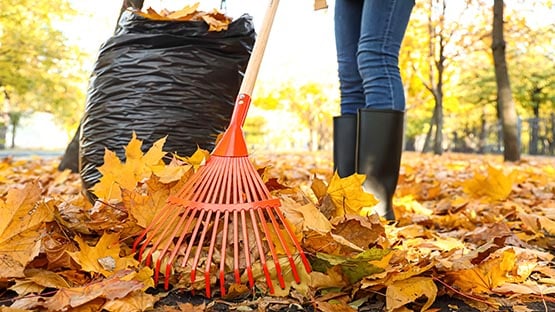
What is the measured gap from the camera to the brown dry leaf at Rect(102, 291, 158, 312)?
756 millimetres

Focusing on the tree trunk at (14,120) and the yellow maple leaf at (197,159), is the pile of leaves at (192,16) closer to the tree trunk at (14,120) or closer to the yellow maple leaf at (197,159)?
the yellow maple leaf at (197,159)

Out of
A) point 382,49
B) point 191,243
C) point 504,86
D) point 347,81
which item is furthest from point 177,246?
point 504,86

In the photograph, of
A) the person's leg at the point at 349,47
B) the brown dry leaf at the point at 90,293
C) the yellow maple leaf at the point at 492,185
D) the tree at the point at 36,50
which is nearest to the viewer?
the brown dry leaf at the point at 90,293

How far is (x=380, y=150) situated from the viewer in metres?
1.60

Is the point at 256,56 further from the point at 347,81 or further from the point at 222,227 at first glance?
the point at 347,81

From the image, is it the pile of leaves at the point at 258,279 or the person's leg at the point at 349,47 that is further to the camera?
the person's leg at the point at 349,47

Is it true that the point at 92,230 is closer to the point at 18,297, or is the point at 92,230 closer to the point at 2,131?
the point at 18,297

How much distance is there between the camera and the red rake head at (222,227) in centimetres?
88

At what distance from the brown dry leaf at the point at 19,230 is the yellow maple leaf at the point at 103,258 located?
8cm

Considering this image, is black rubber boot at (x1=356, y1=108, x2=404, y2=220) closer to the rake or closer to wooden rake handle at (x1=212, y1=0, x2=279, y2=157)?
wooden rake handle at (x1=212, y1=0, x2=279, y2=157)

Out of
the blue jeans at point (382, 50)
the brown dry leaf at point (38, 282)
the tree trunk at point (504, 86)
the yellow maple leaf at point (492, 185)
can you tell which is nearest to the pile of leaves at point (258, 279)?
the brown dry leaf at point (38, 282)

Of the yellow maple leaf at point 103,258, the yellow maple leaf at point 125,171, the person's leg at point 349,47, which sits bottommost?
the yellow maple leaf at point 103,258

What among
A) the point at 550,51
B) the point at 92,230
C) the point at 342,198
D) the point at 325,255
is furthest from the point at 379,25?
the point at 550,51

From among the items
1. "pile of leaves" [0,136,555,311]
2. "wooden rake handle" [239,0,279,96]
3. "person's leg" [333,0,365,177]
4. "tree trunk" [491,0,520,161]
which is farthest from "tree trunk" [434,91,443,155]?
"wooden rake handle" [239,0,279,96]
